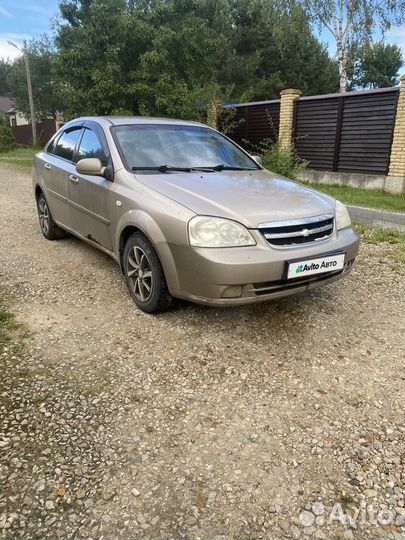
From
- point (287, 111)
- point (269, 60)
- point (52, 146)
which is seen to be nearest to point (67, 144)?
point (52, 146)

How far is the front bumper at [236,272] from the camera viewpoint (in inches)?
106

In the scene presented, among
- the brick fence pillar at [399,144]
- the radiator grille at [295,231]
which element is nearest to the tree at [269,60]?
the brick fence pillar at [399,144]

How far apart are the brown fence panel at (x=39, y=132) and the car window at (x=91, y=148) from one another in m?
25.4

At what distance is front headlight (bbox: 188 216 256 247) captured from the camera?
9.07 ft

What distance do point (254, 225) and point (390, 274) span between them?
2412 millimetres

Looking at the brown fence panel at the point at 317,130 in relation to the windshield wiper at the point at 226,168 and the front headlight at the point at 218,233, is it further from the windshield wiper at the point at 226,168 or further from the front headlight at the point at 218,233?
the front headlight at the point at 218,233

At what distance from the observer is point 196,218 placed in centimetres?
279

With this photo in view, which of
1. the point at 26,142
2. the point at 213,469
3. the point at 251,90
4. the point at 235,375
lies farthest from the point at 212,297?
the point at 26,142

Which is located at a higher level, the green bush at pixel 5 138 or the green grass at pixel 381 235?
the green bush at pixel 5 138

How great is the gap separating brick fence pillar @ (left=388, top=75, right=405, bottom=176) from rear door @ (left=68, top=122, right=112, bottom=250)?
7570mm

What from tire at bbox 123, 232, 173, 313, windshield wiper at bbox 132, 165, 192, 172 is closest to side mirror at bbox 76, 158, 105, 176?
windshield wiper at bbox 132, 165, 192, 172

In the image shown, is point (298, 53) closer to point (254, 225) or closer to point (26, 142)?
point (26, 142)

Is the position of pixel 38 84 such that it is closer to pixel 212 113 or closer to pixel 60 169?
pixel 212 113

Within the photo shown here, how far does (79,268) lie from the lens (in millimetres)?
4504
